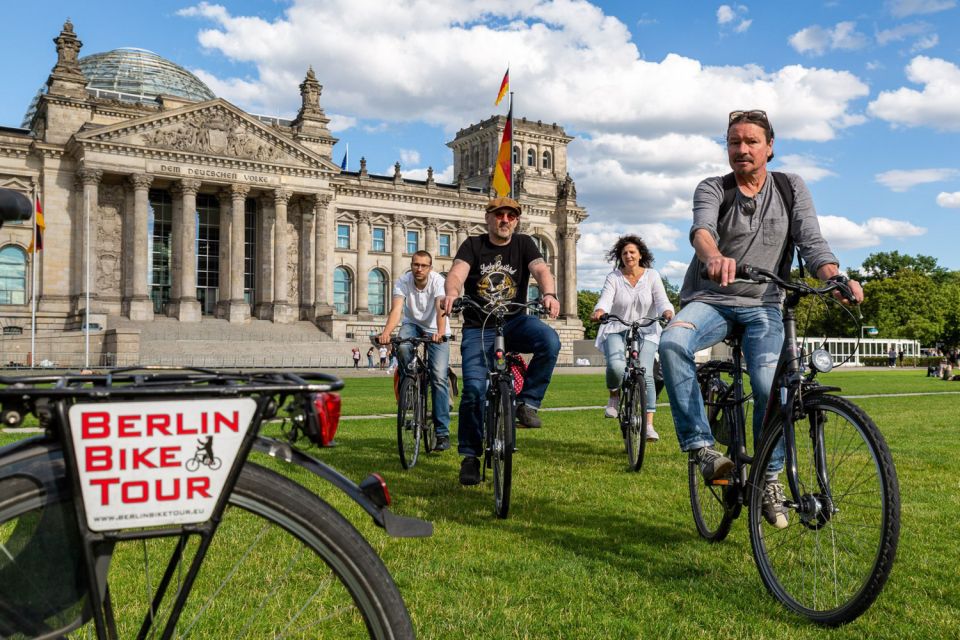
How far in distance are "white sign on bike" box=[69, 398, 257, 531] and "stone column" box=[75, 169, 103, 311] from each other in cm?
5550

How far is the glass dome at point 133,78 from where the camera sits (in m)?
65.5

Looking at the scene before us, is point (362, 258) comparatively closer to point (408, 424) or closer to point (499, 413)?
point (408, 424)

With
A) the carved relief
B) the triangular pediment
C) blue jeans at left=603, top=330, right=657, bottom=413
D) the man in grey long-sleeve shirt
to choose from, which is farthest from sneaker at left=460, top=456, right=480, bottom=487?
the carved relief

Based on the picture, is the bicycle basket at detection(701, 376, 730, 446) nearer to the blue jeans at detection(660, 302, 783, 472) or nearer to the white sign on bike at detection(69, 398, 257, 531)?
the blue jeans at detection(660, 302, 783, 472)

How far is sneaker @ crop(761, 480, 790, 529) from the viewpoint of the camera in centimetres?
390

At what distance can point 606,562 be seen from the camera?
453 cm

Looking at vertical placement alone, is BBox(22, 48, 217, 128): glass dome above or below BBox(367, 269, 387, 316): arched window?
above

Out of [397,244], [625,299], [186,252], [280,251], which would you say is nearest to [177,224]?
[186,252]

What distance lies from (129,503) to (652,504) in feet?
15.8

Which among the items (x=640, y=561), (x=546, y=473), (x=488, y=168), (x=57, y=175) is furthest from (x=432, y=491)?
(x=488, y=168)

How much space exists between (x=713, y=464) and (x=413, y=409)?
4.48 m

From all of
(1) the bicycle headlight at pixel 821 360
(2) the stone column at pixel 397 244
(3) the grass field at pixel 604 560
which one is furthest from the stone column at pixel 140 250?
(1) the bicycle headlight at pixel 821 360

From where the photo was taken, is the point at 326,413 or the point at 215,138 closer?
the point at 326,413

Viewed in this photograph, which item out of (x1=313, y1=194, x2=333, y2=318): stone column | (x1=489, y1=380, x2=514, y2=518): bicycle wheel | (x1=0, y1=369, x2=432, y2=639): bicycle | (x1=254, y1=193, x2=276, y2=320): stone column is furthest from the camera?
(x1=313, y1=194, x2=333, y2=318): stone column
